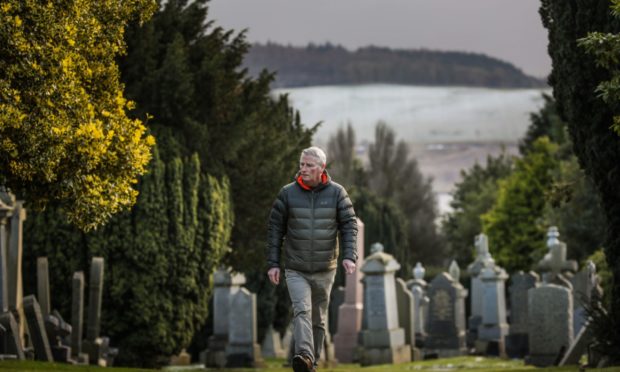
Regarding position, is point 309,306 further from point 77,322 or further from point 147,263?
point 147,263

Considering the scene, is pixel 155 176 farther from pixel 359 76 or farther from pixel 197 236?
pixel 359 76

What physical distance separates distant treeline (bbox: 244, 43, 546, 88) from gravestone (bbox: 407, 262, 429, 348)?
112989mm

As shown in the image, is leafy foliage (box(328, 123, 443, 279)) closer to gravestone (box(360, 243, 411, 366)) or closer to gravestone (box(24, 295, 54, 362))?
gravestone (box(360, 243, 411, 366))

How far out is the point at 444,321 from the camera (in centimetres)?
3156

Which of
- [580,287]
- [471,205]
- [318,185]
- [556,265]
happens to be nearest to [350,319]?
[556,265]

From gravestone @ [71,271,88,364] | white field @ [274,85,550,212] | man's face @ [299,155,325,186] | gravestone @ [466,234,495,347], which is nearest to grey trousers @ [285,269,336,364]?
man's face @ [299,155,325,186]

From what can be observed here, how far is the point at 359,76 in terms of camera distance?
165500 mm

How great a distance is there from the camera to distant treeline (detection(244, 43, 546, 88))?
6156 inches

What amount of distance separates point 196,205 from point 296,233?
37.8ft

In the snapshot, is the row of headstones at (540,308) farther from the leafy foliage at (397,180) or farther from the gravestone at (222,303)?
the leafy foliage at (397,180)

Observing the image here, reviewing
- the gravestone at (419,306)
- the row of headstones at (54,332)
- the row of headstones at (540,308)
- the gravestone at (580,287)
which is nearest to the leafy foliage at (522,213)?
the gravestone at (419,306)

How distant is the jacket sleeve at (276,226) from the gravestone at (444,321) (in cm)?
1965

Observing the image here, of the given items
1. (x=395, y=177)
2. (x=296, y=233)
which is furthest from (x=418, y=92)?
(x=296, y=233)

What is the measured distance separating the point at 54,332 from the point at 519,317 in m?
15.1
